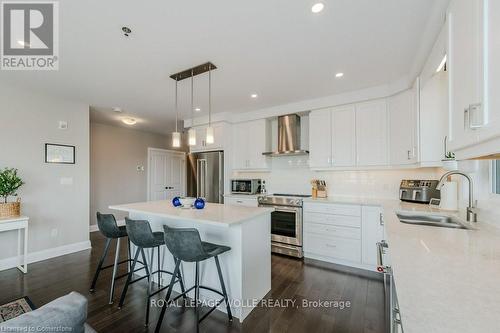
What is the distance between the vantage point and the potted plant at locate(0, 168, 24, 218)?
275 centimetres

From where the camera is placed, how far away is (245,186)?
13.9 ft

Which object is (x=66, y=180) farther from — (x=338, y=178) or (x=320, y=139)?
(x=338, y=178)

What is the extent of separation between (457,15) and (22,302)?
423 centimetres

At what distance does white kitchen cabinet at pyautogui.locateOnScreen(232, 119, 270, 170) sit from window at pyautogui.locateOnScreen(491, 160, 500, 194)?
2.99 m

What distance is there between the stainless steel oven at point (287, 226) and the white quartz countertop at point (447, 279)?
205cm

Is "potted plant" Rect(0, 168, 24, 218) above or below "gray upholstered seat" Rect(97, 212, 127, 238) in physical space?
above

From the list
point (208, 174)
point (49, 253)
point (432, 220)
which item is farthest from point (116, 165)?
point (432, 220)

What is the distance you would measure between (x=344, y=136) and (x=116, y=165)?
5315 millimetres

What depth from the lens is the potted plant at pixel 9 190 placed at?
9.02ft

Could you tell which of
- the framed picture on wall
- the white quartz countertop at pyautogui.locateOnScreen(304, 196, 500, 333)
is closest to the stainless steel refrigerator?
the framed picture on wall

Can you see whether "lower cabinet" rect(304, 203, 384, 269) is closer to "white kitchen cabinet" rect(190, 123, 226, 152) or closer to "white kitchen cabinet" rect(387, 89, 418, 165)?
"white kitchen cabinet" rect(387, 89, 418, 165)

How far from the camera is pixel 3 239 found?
2957 millimetres

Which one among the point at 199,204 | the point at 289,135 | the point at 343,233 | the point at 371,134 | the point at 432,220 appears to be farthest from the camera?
the point at 289,135

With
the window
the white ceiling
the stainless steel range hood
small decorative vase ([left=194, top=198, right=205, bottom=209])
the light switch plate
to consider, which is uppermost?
the white ceiling
